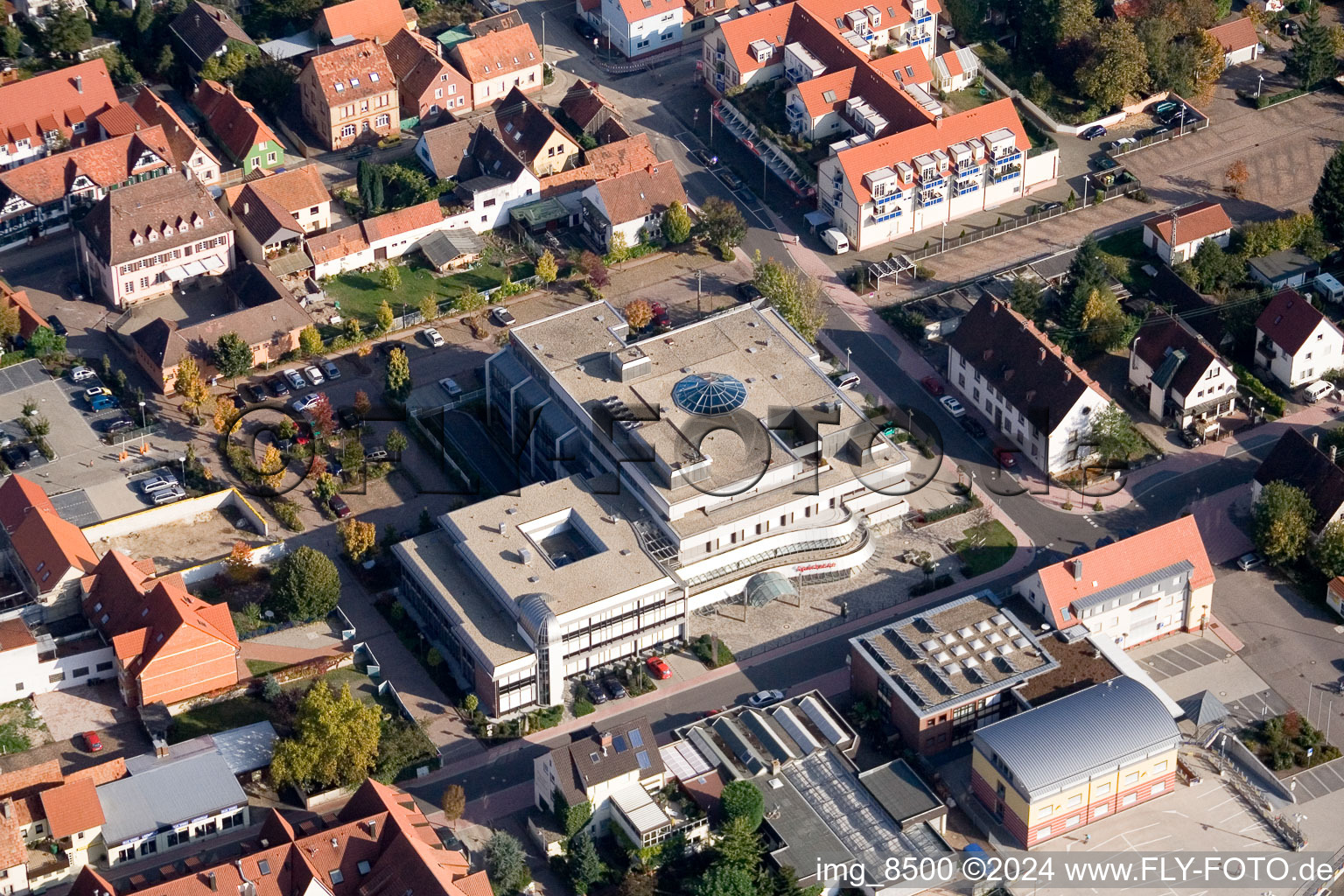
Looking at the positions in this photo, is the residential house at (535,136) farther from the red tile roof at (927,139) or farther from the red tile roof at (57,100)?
the red tile roof at (57,100)

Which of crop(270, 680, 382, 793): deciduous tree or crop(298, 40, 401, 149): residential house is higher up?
crop(298, 40, 401, 149): residential house

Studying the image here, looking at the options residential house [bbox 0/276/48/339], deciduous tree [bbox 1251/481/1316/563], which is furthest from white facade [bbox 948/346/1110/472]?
residential house [bbox 0/276/48/339]

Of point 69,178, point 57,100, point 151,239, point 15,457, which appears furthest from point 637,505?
point 57,100

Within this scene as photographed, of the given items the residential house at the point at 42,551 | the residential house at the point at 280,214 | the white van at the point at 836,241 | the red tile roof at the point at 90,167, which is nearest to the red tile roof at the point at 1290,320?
the white van at the point at 836,241

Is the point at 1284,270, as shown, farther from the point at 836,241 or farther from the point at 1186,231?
the point at 836,241

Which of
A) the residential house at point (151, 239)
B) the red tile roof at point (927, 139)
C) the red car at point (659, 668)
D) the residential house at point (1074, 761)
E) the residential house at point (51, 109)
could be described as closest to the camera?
the residential house at point (1074, 761)

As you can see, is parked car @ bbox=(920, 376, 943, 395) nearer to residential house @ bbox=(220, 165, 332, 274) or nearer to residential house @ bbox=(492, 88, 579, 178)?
residential house @ bbox=(492, 88, 579, 178)
